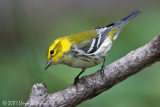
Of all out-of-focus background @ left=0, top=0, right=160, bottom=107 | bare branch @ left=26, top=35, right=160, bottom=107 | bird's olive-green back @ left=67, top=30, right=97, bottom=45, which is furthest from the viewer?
bird's olive-green back @ left=67, top=30, right=97, bottom=45

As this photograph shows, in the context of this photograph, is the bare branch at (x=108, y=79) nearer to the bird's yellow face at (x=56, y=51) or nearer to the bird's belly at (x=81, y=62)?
the bird's belly at (x=81, y=62)

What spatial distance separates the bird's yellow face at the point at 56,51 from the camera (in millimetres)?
3145

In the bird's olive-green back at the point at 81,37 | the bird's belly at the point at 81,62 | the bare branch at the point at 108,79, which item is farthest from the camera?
the bird's olive-green back at the point at 81,37

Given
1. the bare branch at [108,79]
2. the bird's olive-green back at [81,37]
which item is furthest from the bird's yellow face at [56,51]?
the bare branch at [108,79]

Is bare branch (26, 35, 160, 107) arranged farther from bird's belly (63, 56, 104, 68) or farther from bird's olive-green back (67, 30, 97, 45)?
bird's olive-green back (67, 30, 97, 45)

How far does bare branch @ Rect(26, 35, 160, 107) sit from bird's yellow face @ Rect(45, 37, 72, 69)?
0.40 meters

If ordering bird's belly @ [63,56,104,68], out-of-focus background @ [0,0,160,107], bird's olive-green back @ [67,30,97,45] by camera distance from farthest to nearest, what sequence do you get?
bird's olive-green back @ [67,30,97,45], bird's belly @ [63,56,104,68], out-of-focus background @ [0,0,160,107]

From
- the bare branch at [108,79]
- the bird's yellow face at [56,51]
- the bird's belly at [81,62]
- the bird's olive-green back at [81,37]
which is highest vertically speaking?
the bird's olive-green back at [81,37]

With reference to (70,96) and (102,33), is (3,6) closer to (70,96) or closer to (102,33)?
(102,33)

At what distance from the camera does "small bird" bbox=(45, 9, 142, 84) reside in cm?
315

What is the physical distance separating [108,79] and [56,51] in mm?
666

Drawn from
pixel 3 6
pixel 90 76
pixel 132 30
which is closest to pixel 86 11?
pixel 3 6

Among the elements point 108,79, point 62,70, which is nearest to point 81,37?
point 62,70

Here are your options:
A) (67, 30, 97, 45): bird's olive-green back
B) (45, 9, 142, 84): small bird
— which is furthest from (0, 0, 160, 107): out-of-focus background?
(67, 30, 97, 45): bird's olive-green back
